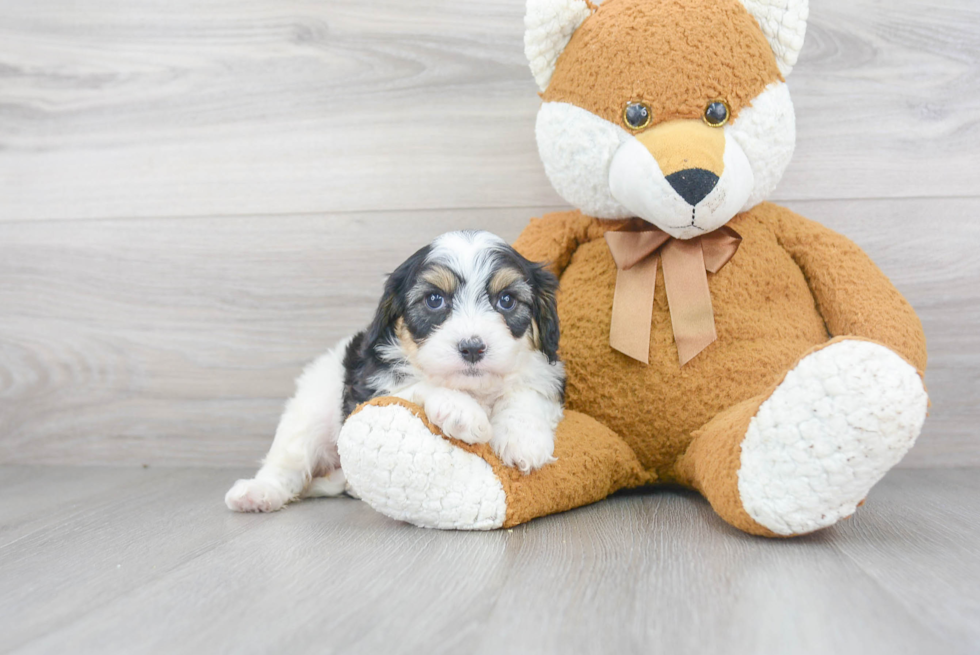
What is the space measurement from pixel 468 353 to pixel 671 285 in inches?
19.4

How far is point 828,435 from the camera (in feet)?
3.82

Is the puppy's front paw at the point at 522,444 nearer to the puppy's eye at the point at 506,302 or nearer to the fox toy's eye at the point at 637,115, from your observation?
the puppy's eye at the point at 506,302

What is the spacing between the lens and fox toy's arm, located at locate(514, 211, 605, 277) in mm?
1805

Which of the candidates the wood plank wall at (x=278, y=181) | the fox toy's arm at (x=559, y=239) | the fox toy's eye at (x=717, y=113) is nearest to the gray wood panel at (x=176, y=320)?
the wood plank wall at (x=278, y=181)

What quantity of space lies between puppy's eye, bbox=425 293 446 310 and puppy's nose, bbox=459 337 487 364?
134mm

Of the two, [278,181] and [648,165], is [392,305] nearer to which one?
[648,165]

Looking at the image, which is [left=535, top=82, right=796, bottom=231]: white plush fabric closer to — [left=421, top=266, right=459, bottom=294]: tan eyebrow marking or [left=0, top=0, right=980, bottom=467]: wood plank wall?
[left=421, top=266, right=459, bottom=294]: tan eyebrow marking

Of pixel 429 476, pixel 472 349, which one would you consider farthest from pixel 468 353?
pixel 429 476

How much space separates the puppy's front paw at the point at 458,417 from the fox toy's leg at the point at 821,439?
0.43 meters

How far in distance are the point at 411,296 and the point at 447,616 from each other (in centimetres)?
70

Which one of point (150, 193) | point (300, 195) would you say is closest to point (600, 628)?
point (300, 195)

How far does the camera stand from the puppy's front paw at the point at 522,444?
1.41 metres

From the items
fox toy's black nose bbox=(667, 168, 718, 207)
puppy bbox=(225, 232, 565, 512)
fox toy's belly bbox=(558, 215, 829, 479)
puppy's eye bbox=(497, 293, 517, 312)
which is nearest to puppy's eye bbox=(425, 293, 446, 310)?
puppy bbox=(225, 232, 565, 512)

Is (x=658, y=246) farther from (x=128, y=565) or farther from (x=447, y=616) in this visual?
(x=128, y=565)
